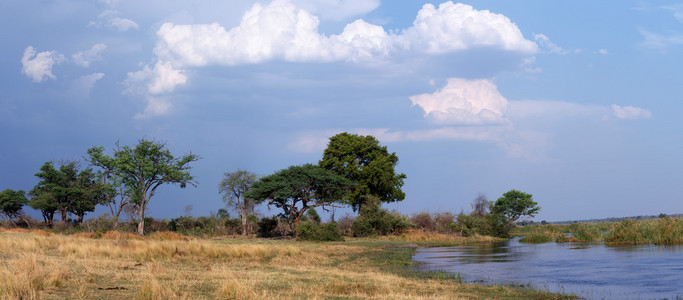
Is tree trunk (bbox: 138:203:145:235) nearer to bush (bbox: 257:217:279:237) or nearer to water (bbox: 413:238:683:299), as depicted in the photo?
bush (bbox: 257:217:279:237)

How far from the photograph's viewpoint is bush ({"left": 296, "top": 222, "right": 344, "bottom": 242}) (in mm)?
44969

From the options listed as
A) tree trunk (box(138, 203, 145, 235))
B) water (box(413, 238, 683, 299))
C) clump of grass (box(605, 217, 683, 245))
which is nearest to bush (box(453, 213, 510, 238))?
clump of grass (box(605, 217, 683, 245))

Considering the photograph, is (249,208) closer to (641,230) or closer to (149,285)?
(641,230)

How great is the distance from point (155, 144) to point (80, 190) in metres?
12.7

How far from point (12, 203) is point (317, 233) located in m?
44.6

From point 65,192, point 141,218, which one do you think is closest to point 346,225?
point 141,218

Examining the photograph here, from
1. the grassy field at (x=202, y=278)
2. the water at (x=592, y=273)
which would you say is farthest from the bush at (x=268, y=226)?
the water at (x=592, y=273)

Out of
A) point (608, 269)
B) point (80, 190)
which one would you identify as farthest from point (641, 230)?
point (80, 190)

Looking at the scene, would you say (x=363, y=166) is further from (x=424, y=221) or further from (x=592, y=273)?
(x=592, y=273)

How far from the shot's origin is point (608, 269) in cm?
2239

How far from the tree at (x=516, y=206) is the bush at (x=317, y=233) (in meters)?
35.8

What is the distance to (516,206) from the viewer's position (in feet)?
245

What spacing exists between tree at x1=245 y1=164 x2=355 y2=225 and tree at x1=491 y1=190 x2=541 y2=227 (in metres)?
29.0

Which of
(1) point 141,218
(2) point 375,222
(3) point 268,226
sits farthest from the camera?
(1) point 141,218
